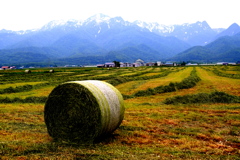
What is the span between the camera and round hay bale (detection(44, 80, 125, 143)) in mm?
9625

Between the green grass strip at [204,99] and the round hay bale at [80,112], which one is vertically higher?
the round hay bale at [80,112]

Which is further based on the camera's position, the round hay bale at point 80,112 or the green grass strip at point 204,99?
the green grass strip at point 204,99

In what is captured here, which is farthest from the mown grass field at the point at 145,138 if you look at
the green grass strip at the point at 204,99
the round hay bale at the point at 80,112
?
the green grass strip at the point at 204,99

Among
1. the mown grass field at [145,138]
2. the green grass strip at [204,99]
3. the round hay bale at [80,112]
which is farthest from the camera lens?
the green grass strip at [204,99]

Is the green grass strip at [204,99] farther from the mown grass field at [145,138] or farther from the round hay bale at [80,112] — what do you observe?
the round hay bale at [80,112]

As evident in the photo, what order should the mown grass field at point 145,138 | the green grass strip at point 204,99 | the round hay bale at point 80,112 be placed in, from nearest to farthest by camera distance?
the mown grass field at point 145,138
the round hay bale at point 80,112
the green grass strip at point 204,99

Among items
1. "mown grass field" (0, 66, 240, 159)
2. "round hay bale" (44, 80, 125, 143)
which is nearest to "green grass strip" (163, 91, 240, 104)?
"mown grass field" (0, 66, 240, 159)

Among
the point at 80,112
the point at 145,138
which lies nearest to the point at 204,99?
the point at 145,138

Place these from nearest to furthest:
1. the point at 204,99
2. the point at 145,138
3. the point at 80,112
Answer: the point at 80,112 → the point at 145,138 → the point at 204,99

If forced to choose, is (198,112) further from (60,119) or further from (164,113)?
(60,119)

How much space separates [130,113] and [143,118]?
164 centimetres

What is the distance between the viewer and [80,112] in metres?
9.91

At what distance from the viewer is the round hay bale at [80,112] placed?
962 cm

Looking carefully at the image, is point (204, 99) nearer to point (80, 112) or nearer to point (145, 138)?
point (145, 138)
